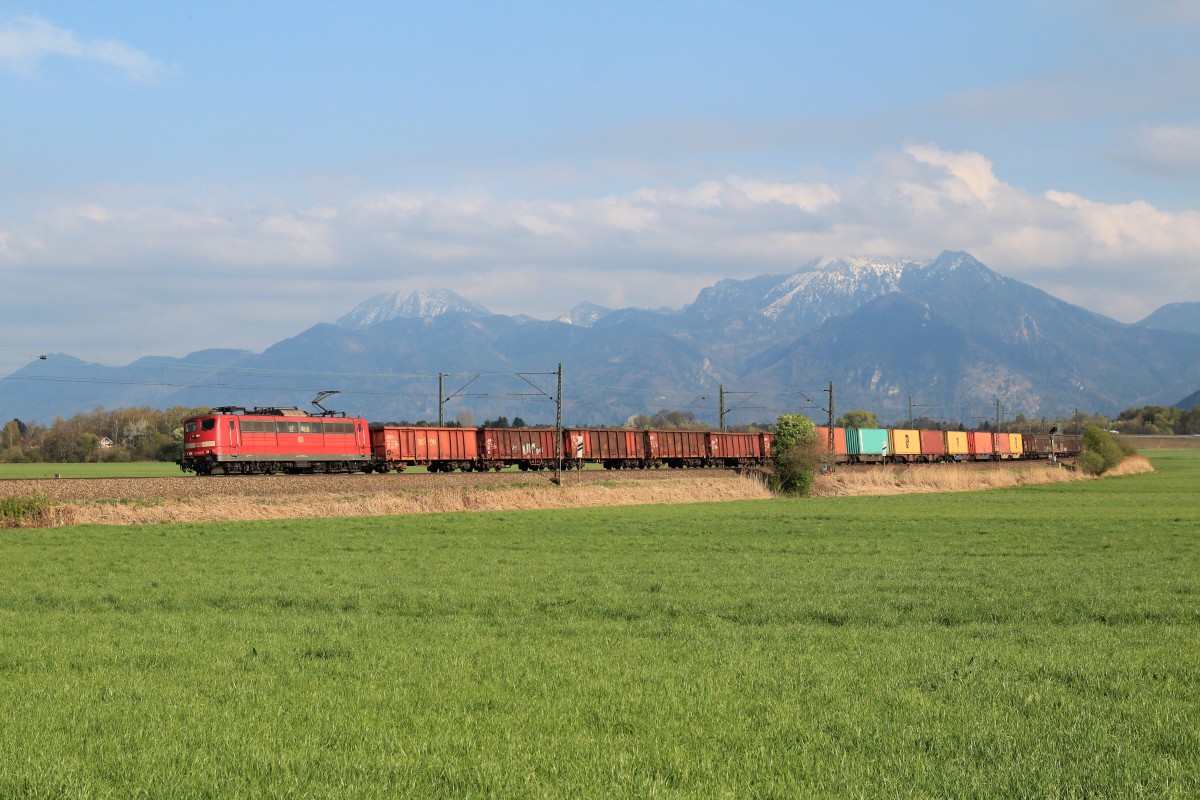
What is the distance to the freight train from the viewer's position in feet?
198

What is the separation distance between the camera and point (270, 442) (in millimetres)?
61438

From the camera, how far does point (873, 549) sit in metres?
30.3

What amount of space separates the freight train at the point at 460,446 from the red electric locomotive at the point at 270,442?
0.06m

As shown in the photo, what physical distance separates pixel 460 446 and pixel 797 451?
2368cm

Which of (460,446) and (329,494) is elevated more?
(460,446)

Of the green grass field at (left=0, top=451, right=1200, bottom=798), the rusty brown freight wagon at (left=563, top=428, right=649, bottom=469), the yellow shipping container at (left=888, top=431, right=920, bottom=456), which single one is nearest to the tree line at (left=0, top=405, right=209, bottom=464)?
the rusty brown freight wagon at (left=563, top=428, right=649, bottom=469)

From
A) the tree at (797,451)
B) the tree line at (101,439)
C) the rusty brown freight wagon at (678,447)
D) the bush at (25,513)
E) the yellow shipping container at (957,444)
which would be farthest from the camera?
the tree line at (101,439)

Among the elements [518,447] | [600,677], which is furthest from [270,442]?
[600,677]

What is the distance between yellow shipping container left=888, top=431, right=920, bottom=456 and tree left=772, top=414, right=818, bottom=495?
37.0 metres

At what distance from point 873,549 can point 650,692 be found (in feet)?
68.0

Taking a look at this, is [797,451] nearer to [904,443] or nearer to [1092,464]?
[904,443]

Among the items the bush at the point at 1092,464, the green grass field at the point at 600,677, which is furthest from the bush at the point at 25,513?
the bush at the point at 1092,464

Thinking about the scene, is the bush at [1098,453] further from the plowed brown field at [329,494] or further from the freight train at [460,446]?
the plowed brown field at [329,494]

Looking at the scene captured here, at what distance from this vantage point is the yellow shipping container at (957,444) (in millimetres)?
115787
